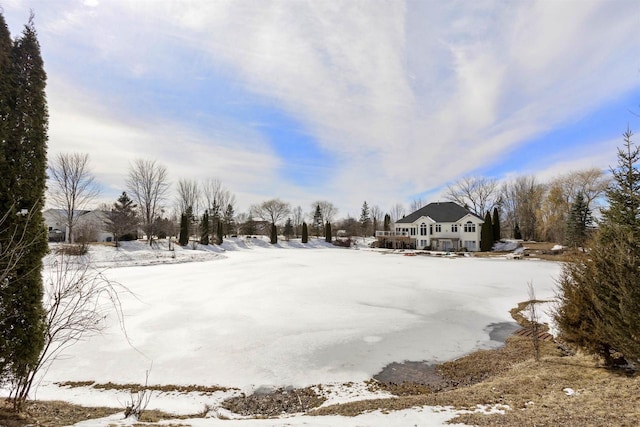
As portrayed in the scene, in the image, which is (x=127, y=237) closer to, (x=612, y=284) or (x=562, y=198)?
(x=612, y=284)

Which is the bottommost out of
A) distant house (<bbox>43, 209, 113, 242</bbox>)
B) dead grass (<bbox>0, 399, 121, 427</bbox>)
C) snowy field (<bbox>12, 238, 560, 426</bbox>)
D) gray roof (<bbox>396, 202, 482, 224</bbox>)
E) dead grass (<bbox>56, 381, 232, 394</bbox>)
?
dead grass (<bbox>56, 381, 232, 394</bbox>)

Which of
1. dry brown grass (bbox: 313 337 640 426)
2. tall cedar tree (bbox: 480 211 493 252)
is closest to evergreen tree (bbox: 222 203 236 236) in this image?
tall cedar tree (bbox: 480 211 493 252)

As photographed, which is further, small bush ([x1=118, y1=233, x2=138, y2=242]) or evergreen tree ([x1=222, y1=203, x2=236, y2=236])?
evergreen tree ([x1=222, y1=203, x2=236, y2=236])

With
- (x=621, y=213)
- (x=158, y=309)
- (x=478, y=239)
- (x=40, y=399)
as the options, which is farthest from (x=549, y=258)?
(x=40, y=399)

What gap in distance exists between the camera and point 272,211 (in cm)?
6131

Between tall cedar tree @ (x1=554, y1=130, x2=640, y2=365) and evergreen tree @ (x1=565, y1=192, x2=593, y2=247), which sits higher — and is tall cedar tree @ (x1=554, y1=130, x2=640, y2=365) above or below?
below

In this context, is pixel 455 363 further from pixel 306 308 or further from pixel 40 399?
pixel 40 399

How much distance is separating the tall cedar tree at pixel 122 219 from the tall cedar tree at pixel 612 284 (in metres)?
34.0

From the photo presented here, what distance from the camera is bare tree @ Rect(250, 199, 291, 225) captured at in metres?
61.3

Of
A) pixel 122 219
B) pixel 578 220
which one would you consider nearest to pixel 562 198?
pixel 578 220

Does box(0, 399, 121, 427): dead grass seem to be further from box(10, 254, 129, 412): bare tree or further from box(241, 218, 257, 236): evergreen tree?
box(241, 218, 257, 236): evergreen tree

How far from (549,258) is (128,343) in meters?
35.6

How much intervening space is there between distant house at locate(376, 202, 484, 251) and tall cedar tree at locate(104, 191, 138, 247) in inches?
1392

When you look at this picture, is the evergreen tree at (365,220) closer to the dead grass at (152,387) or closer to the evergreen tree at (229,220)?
the evergreen tree at (229,220)
